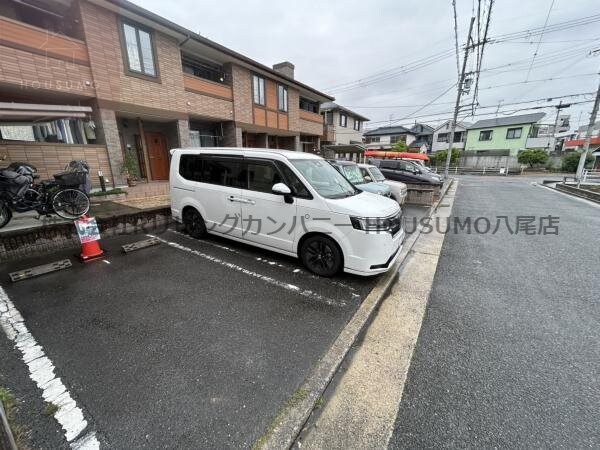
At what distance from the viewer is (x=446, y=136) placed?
43031 mm

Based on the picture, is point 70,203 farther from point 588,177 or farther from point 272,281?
point 588,177

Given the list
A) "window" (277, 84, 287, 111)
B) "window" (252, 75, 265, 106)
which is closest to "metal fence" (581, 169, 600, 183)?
"window" (277, 84, 287, 111)

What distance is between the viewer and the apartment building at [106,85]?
6.30 metres

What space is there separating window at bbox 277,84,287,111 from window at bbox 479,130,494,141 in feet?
116

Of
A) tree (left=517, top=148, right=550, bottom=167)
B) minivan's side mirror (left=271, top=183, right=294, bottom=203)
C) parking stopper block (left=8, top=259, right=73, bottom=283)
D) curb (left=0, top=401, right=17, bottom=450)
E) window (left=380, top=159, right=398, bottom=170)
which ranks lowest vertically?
parking stopper block (left=8, top=259, right=73, bottom=283)

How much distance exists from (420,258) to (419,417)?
335 centimetres

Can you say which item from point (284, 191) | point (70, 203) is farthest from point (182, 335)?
point (70, 203)

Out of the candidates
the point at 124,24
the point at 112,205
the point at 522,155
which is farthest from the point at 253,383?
the point at 522,155

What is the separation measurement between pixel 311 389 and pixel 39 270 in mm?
4344

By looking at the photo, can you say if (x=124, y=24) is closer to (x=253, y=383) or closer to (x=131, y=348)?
(x=131, y=348)

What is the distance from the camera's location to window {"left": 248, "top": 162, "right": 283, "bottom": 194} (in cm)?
Answer: 390

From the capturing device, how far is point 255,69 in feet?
41.4

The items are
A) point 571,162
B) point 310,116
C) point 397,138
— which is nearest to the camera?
point 310,116

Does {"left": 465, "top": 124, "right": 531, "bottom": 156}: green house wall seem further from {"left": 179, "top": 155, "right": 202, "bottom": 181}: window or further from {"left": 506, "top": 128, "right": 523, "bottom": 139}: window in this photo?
{"left": 179, "top": 155, "right": 202, "bottom": 181}: window
